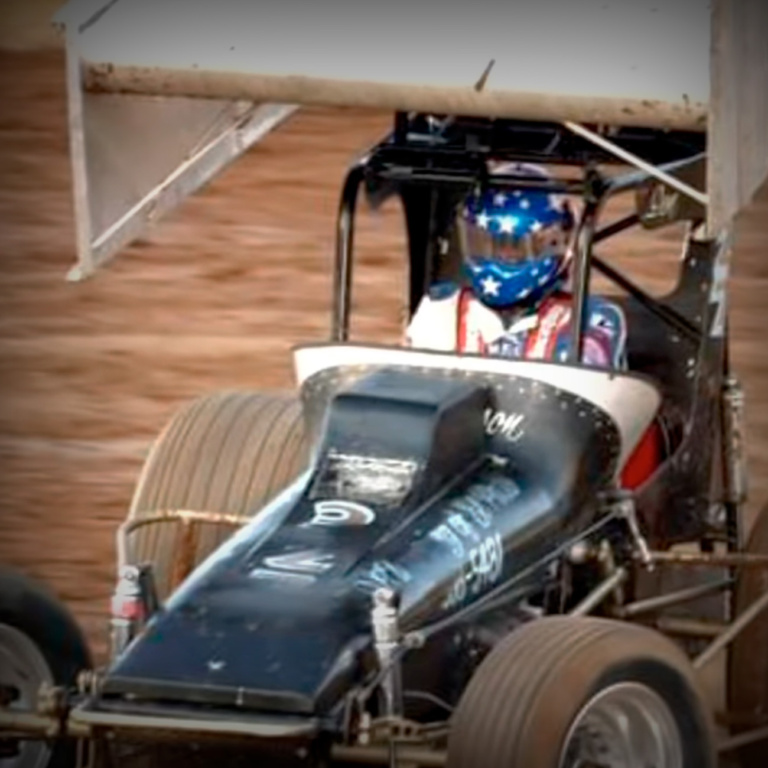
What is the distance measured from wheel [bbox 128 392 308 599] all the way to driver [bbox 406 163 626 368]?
54 centimetres

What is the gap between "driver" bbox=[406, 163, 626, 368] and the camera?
869 centimetres

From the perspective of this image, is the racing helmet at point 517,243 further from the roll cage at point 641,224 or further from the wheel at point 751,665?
the wheel at point 751,665

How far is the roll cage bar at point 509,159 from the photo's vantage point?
8594 mm

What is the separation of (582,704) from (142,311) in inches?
249

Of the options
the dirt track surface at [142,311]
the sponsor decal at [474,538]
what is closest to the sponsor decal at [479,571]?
the sponsor decal at [474,538]

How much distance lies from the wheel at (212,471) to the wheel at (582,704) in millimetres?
1426

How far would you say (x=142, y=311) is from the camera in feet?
44.5

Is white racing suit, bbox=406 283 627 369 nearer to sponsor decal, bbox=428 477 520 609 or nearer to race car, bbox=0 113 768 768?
race car, bbox=0 113 768 768

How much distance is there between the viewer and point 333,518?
807 cm

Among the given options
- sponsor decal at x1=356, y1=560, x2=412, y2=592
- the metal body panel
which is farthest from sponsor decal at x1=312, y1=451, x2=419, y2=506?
the metal body panel

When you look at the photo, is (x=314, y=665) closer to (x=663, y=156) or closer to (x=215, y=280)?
(x=663, y=156)

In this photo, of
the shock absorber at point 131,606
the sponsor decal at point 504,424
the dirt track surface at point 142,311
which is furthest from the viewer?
the dirt track surface at point 142,311

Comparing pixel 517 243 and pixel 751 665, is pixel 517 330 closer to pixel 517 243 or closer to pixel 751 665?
pixel 517 243

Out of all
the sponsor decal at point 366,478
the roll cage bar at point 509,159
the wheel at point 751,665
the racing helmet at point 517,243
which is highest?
the roll cage bar at point 509,159
